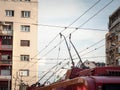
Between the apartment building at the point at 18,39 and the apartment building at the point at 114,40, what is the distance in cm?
1440

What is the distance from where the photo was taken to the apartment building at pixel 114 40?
83850 millimetres

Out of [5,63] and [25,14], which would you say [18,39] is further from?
[5,63]

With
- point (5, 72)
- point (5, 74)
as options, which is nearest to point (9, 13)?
point (5, 72)

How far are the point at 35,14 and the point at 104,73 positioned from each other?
66075mm

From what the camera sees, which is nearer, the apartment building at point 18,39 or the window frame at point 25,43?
the apartment building at point 18,39

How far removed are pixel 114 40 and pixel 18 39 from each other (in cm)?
1901

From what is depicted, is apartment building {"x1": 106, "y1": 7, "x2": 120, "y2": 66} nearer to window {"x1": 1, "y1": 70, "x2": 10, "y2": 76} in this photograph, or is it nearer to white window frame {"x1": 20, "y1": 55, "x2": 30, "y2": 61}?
white window frame {"x1": 20, "y1": 55, "x2": 30, "y2": 61}

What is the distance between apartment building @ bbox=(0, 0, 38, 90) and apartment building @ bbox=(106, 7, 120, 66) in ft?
47.2

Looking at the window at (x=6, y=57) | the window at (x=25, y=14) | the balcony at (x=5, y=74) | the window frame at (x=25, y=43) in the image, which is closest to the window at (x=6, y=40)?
the window frame at (x=25, y=43)

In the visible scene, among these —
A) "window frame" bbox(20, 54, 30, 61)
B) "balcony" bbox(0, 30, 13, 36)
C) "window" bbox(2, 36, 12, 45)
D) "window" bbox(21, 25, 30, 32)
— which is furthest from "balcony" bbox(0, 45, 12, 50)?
"window" bbox(21, 25, 30, 32)

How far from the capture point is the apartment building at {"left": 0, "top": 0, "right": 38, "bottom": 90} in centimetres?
8038

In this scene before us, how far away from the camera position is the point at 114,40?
88000 mm

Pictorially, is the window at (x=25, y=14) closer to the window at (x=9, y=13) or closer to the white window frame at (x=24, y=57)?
the window at (x=9, y=13)

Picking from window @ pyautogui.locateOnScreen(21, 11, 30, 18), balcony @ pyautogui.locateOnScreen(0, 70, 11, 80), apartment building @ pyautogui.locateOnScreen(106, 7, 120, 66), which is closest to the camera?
balcony @ pyautogui.locateOnScreen(0, 70, 11, 80)
